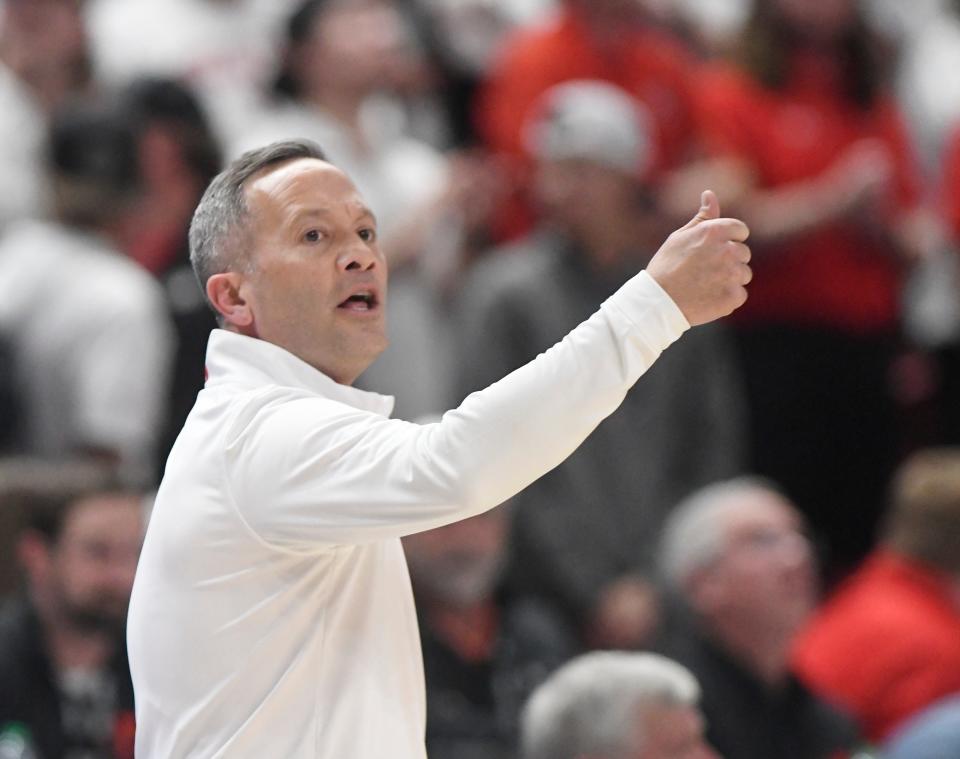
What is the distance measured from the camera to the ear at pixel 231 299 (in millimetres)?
2703

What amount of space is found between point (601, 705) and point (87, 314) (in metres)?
2.44

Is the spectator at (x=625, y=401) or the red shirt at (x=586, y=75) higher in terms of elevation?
the red shirt at (x=586, y=75)

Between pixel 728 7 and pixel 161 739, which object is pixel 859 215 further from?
pixel 161 739

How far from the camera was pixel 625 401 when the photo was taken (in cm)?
562

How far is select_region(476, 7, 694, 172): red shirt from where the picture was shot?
6.32 meters

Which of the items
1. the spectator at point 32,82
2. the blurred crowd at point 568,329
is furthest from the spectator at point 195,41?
the spectator at point 32,82

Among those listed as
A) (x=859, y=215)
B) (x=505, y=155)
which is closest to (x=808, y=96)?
(x=859, y=215)

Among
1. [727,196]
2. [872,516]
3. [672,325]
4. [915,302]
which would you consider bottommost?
[872,516]

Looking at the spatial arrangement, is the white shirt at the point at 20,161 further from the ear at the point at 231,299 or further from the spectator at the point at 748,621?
the ear at the point at 231,299

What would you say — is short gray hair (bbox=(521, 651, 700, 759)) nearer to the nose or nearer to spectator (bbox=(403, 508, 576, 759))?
spectator (bbox=(403, 508, 576, 759))

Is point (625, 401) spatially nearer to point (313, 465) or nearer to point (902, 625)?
point (902, 625)

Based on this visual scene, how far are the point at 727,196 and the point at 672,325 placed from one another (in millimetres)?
3816

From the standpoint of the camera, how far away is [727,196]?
6203 millimetres

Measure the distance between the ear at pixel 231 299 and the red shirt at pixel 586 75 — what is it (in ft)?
12.1
